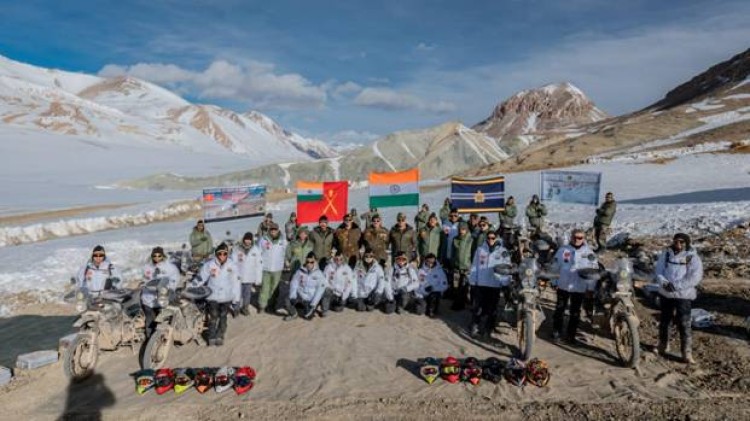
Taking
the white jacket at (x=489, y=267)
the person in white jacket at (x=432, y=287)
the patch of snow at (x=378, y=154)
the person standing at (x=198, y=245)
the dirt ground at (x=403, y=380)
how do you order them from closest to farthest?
the dirt ground at (x=403, y=380), the white jacket at (x=489, y=267), the person in white jacket at (x=432, y=287), the person standing at (x=198, y=245), the patch of snow at (x=378, y=154)

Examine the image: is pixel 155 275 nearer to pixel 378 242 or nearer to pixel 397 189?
pixel 378 242

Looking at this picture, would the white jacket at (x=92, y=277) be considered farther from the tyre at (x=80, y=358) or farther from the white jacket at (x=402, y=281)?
the white jacket at (x=402, y=281)

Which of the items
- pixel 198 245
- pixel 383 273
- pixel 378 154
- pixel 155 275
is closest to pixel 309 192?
pixel 198 245


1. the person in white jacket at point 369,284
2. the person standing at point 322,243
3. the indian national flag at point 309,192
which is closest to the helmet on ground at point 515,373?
the person in white jacket at point 369,284

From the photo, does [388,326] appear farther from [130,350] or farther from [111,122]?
[111,122]

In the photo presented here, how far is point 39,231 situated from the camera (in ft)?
102

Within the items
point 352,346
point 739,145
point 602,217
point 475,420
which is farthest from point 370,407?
point 739,145

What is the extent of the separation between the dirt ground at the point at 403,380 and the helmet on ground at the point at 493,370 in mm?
177

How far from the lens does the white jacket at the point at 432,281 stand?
1162cm

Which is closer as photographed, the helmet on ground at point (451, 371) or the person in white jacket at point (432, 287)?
the helmet on ground at point (451, 371)

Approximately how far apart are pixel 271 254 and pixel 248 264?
→ 734 mm

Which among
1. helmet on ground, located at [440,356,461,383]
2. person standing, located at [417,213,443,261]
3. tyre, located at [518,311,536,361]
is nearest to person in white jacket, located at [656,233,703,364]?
tyre, located at [518,311,536,361]

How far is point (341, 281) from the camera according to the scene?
11.9 m

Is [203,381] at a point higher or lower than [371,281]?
lower
